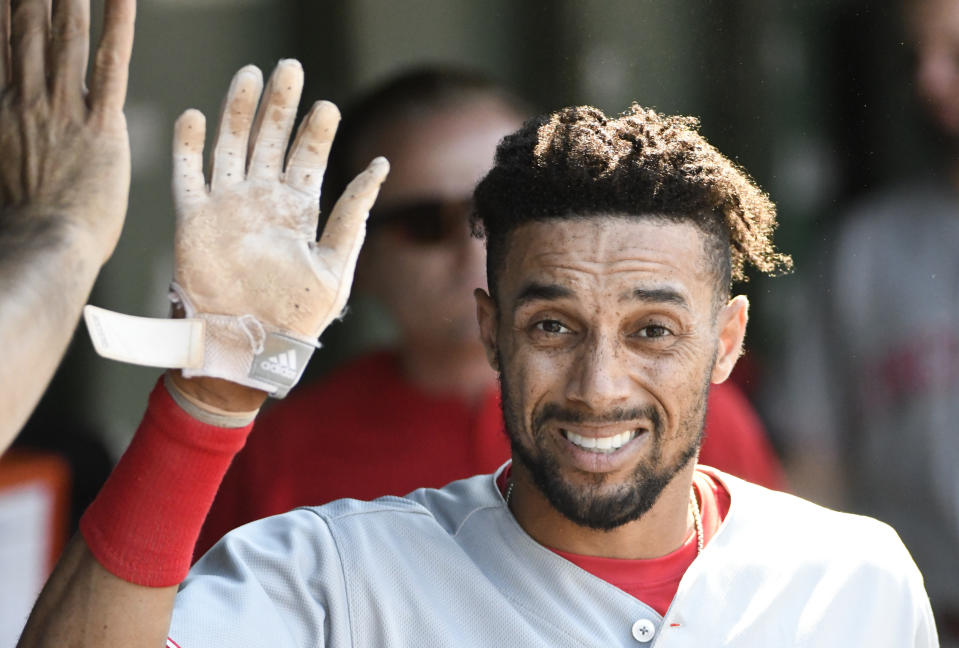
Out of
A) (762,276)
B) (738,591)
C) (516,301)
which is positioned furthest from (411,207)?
(738,591)

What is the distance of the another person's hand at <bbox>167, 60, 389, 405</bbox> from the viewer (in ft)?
4.78

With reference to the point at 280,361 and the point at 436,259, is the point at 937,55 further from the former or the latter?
the point at 280,361

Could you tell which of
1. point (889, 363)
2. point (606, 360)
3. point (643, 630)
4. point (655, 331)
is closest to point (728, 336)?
point (655, 331)

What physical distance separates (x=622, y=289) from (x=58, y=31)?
821 millimetres

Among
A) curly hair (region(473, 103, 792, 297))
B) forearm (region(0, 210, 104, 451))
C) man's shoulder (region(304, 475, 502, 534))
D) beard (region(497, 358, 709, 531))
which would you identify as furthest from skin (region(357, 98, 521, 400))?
forearm (region(0, 210, 104, 451))

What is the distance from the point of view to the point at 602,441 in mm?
1745

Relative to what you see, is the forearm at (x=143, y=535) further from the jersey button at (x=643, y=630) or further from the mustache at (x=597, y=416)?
the jersey button at (x=643, y=630)

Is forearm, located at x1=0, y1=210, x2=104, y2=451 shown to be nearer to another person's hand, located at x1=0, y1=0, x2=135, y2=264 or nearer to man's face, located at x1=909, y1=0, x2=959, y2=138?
another person's hand, located at x1=0, y1=0, x2=135, y2=264

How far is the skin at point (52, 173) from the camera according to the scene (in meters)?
1.14

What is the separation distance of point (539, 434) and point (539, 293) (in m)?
0.20

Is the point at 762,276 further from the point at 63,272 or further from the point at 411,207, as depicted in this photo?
the point at 63,272

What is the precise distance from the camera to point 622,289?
5.80ft

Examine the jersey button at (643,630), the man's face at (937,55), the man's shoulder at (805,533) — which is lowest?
the jersey button at (643,630)

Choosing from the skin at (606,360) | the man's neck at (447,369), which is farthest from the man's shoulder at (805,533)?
the man's neck at (447,369)
